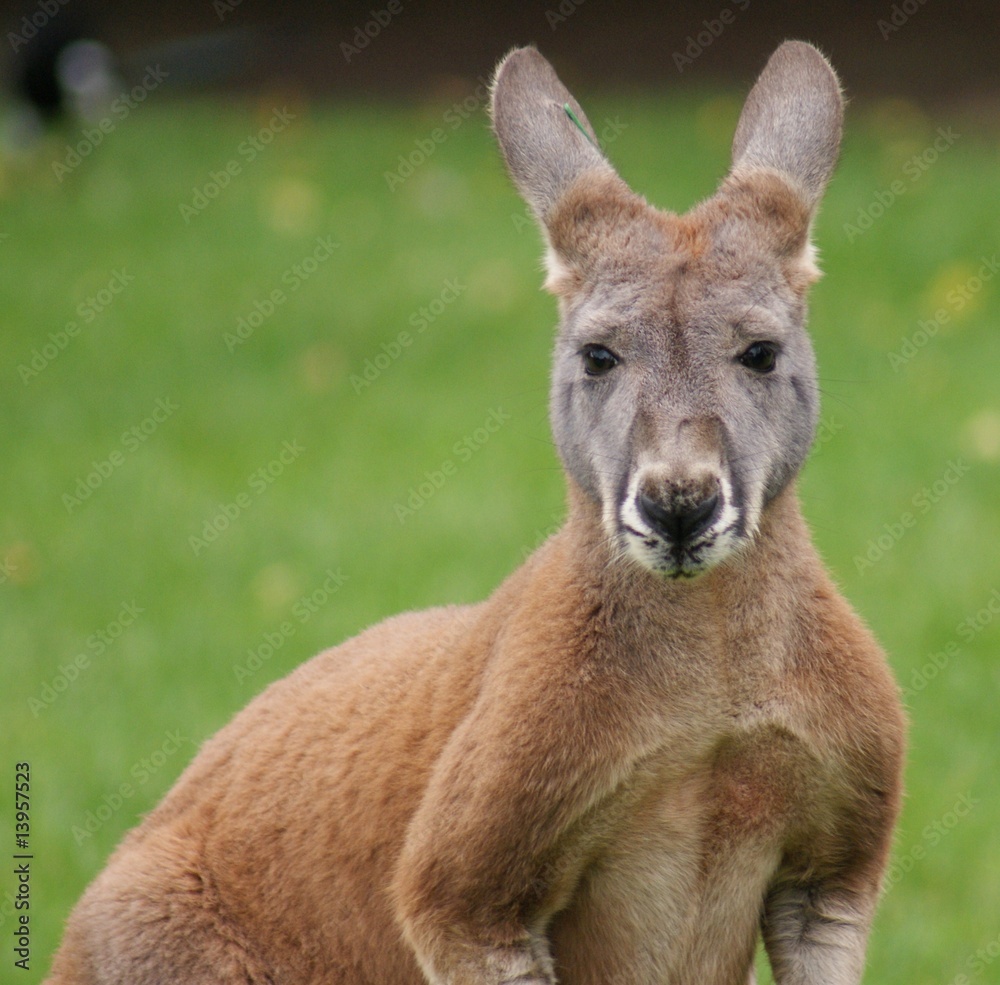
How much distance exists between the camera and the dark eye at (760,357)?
3.84m

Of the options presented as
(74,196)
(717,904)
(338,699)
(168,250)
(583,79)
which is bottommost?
(717,904)

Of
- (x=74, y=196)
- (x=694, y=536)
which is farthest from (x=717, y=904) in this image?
(x=74, y=196)

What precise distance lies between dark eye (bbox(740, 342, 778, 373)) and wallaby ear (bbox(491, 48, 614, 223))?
72 cm

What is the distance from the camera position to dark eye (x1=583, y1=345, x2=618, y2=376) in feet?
12.8

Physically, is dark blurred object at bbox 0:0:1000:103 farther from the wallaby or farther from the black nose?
the black nose

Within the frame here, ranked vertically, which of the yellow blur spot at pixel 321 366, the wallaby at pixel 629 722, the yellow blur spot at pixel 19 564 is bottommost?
the wallaby at pixel 629 722

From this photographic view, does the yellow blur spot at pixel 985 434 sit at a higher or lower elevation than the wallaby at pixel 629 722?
higher

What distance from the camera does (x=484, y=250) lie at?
39.5ft

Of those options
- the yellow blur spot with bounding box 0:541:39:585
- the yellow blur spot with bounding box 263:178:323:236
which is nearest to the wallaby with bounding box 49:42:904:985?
the yellow blur spot with bounding box 0:541:39:585

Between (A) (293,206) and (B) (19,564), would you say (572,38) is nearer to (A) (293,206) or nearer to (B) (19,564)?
(A) (293,206)

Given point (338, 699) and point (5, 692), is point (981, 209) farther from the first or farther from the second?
point (338, 699)

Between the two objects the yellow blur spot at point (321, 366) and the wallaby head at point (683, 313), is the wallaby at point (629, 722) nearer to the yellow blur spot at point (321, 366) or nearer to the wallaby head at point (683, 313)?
the wallaby head at point (683, 313)

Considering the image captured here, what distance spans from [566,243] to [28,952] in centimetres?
308

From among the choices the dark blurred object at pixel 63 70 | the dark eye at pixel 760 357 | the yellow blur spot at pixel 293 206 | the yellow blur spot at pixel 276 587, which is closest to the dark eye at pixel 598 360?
the dark eye at pixel 760 357
